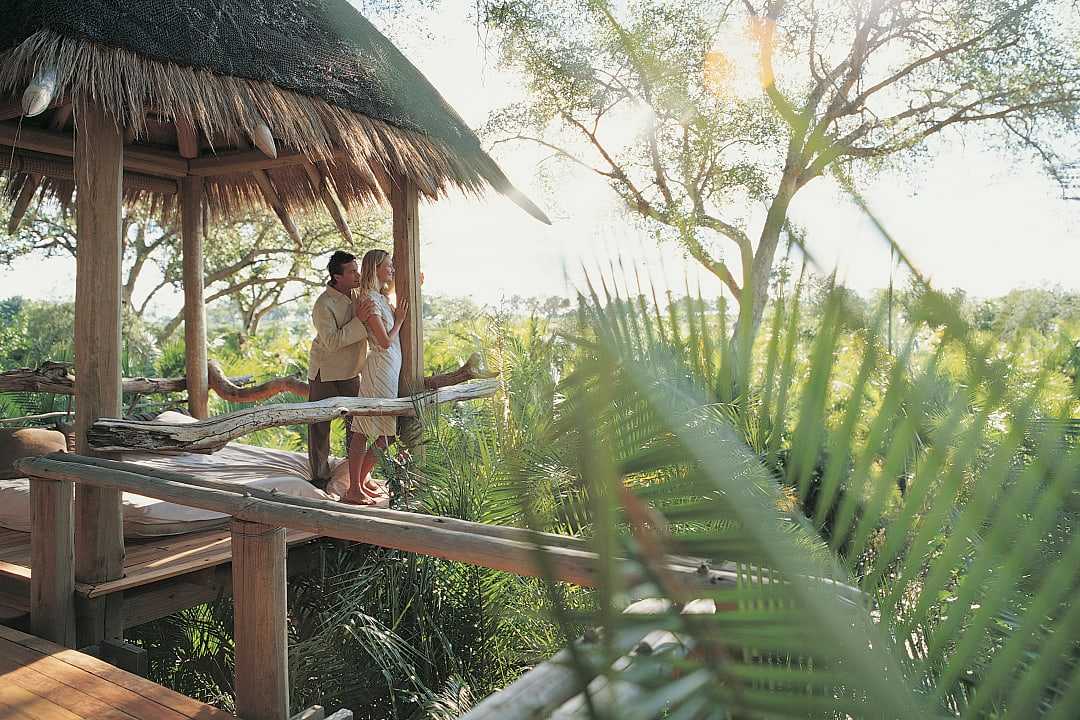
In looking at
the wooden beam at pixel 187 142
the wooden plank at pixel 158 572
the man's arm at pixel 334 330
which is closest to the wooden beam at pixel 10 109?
the wooden beam at pixel 187 142

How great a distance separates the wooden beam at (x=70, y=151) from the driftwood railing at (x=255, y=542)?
2852 millimetres

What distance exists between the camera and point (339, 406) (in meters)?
4.67

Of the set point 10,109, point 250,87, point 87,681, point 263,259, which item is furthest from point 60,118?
point 263,259

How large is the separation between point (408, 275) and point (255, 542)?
3.10 meters

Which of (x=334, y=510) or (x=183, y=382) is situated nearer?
(x=334, y=510)

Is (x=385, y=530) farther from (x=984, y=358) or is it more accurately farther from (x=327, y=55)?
(x=327, y=55)

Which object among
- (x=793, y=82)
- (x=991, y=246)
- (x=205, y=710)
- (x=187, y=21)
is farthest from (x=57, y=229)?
(x=991, y=246)

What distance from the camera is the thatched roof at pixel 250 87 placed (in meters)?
3.71

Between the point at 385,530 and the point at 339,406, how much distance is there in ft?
7.46

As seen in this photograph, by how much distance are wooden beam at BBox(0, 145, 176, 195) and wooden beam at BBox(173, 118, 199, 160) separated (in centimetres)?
36

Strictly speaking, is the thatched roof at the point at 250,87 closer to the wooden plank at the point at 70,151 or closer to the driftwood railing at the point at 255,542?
the wooden plank at the point at 70,151

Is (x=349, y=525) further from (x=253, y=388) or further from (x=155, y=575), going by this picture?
(x=253, y=388)

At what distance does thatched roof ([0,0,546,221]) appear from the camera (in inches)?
146

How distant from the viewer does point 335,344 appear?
508cm
